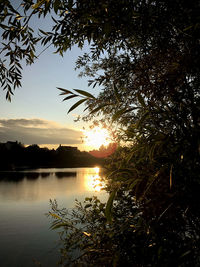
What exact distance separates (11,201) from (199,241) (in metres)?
29.0

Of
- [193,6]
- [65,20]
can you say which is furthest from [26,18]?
[193,6]

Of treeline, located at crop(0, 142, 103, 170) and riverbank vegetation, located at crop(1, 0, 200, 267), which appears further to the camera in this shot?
treeline, located at crop(0, 142, 103, 170)

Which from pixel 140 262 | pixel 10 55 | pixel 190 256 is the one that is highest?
pixel 10 55

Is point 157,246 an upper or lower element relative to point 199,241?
lower

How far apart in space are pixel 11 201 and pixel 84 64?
26.7 metres

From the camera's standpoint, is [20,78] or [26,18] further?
[20,78]

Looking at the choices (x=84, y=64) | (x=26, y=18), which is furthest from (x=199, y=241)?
(x=84, y=64)

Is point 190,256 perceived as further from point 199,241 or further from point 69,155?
point 69,155

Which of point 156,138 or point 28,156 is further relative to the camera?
point 28,156

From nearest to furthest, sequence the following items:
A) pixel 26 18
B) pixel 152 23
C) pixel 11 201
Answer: pixel 152 23
pixel 26 18
pixel 11 201

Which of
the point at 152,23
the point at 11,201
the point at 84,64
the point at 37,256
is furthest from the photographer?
the point at 11,201

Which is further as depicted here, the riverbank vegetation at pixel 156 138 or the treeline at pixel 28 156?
the treeline at pixel 28 156

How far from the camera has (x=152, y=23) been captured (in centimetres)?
273

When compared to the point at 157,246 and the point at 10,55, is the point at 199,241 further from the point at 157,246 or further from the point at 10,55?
the point at 10,55
